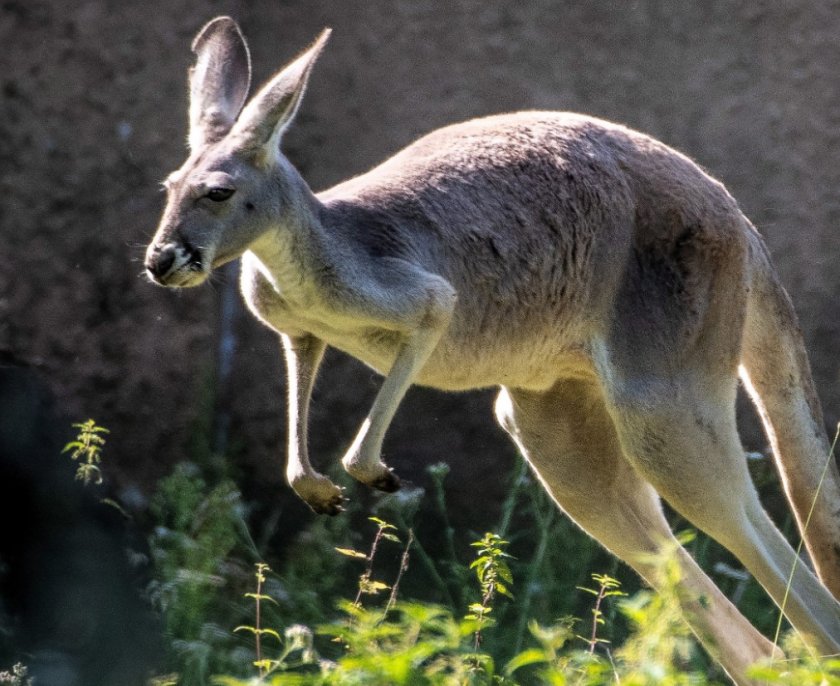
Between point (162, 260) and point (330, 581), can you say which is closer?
point (162, 260)

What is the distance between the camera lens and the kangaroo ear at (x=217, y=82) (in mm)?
4578

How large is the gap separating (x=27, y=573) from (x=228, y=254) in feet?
8.87

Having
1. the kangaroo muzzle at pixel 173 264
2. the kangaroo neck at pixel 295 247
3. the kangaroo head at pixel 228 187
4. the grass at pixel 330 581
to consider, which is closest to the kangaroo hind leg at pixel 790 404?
the grass at pixel 330 581

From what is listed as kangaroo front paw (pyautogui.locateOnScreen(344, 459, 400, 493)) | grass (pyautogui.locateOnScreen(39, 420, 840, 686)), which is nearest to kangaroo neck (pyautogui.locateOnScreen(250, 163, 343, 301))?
kangaroo front paw (pyautogui.locateOnScreen(344, 459, 400, 493))

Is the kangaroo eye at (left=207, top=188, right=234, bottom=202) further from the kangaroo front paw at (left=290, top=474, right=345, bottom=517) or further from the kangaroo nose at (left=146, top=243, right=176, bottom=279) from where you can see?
the kangaroo front paw at (left=290, top=474, right=345, bottom=517)

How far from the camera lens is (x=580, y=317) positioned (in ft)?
16.3

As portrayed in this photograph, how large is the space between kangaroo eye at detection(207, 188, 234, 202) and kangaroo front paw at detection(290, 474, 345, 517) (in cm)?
95

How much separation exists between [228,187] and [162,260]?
12.5 inches

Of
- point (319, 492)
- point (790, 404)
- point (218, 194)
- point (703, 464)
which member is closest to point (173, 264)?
point (218, 194)

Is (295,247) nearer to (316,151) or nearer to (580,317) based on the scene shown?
(580,317)

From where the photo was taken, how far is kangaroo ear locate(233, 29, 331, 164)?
13.9 ft

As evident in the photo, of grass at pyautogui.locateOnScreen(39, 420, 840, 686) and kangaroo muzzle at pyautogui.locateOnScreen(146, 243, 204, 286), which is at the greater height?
kangaroo muzzle at pyautogui.locateOnScreen(146, 243, 204, 286)

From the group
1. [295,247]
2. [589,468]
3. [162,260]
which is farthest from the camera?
[589,468]

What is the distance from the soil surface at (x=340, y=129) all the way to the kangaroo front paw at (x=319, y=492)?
84.1 inches
